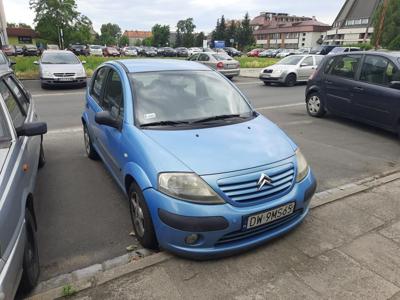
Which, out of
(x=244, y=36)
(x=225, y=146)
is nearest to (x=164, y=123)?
(x=225, y=146)

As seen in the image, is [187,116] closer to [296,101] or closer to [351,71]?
[351,71]

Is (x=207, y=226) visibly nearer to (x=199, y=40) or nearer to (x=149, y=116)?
(x=149, y=116)

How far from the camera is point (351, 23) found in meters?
85.2

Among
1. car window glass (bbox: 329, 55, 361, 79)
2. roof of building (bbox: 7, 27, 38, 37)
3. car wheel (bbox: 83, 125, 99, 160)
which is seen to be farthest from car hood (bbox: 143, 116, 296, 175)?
roof of building (bbox: 7, 27, 38, 37)

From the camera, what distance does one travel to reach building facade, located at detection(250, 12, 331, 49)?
95.6 meters

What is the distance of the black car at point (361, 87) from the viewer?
659cm

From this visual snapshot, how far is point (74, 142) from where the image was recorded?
6.66m

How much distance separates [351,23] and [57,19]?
69.1 metres

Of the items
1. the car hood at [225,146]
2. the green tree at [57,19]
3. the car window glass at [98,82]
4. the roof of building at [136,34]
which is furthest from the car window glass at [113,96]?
the roof of building at [136,34]

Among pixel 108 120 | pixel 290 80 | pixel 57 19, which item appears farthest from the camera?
pixel 57 19

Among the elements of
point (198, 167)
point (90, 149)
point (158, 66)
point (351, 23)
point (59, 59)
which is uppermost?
point (351, 23)

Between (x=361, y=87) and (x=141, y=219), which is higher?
(x=361, y=87)

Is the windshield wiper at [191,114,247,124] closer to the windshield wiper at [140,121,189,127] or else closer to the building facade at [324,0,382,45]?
the windshield wiper at [140,121,189,127]

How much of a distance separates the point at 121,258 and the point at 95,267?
0.24 m
